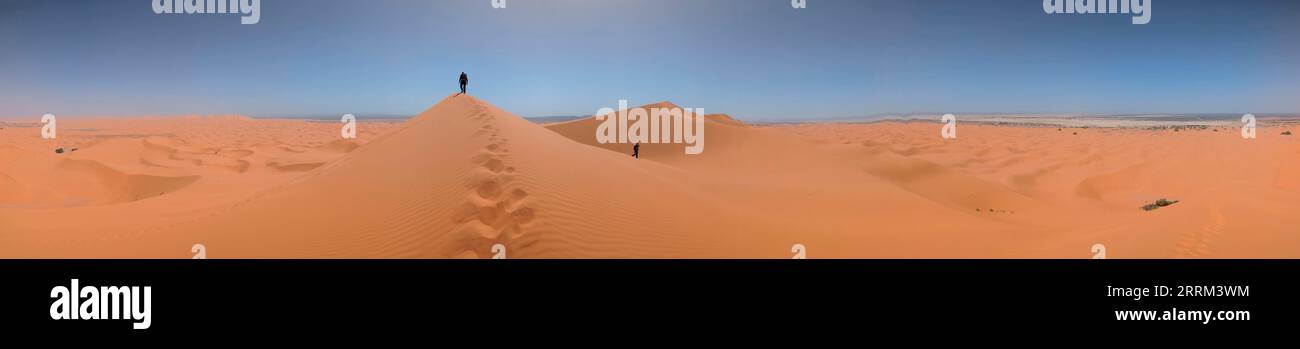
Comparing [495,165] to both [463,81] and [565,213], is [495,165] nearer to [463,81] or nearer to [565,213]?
[565,213]

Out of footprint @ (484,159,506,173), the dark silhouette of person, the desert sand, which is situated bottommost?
the desert sand

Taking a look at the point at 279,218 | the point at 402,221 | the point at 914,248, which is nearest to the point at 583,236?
the point at 402,221

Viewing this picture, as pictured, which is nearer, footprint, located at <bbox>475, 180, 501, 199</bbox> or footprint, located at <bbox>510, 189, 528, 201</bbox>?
footprint, located at <bbox>510, 189, 528, 201</bbox>

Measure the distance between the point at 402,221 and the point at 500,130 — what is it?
20.4 ft

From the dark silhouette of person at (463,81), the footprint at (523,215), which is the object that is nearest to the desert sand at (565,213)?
the footprint at (523,215)

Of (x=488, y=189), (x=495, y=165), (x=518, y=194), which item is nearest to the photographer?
(x=518, y=194)

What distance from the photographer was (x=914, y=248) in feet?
29.9

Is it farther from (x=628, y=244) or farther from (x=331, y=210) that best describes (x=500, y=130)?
(x=628, y=244)

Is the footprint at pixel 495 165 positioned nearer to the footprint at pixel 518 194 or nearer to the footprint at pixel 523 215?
the footprint at pixel 518 194

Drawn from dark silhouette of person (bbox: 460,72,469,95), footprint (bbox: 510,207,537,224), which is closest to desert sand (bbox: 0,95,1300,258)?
footprint (bbox: 510,207,537,224)

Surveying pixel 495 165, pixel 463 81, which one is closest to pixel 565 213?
pixel 495 165

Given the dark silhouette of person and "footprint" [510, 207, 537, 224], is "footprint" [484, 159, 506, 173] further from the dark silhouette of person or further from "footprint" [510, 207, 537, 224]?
the dark silhouette of person

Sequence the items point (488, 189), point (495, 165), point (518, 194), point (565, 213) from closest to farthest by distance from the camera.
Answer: point (565, 213)
point (518, 194)
point (488, 189)
point (495, 165)

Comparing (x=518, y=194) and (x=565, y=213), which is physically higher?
(x=518, y=194)
